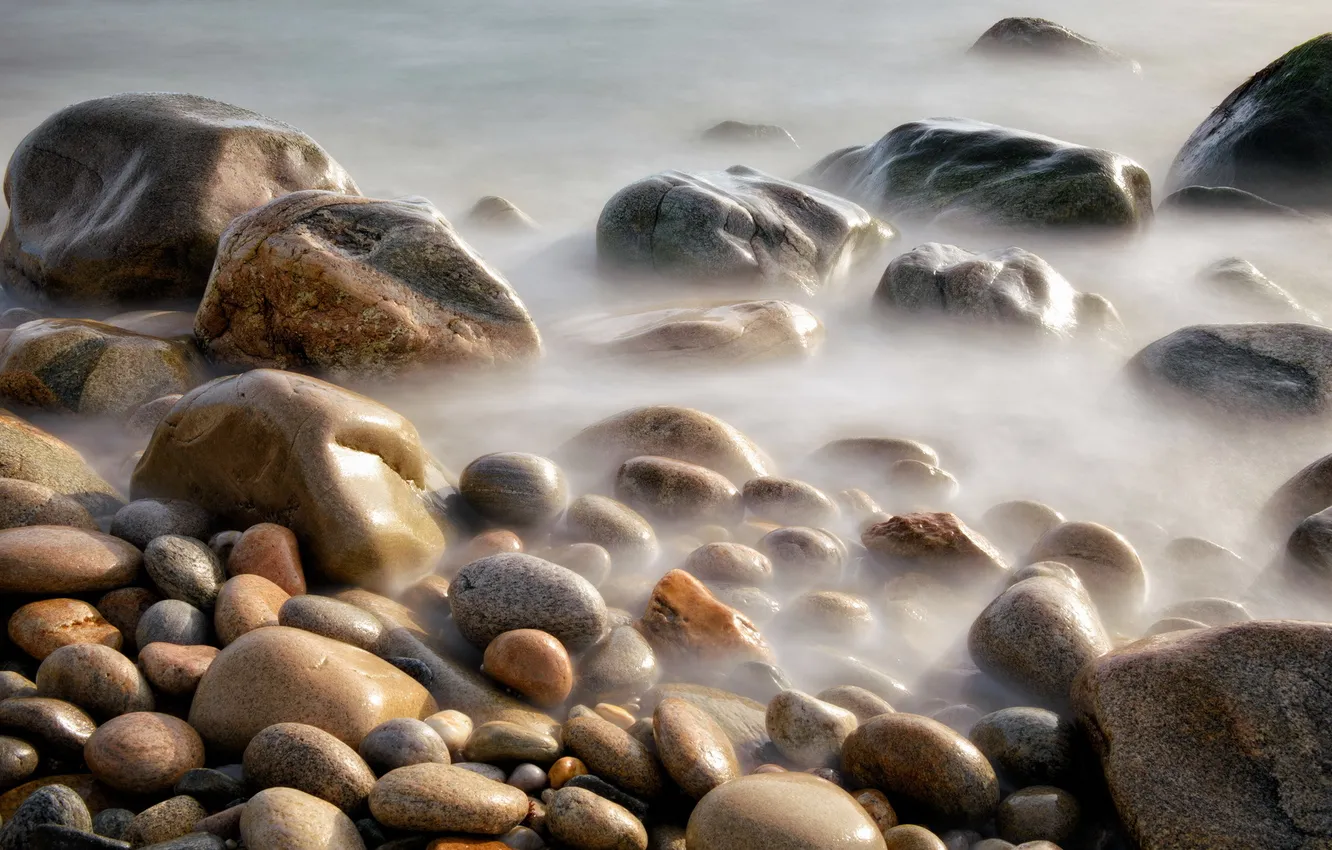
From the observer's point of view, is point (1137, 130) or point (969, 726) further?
point (1137, 130)

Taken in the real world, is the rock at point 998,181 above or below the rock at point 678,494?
above

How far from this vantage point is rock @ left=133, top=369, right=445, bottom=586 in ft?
11.2

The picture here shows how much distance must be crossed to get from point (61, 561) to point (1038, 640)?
293 cm

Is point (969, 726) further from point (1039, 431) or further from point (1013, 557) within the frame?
point (1039, 431)

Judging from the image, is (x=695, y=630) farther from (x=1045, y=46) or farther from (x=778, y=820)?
(x=1045, y=46)

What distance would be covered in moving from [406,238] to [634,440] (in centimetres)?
167

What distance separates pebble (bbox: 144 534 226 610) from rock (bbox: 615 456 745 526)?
166 centimetres

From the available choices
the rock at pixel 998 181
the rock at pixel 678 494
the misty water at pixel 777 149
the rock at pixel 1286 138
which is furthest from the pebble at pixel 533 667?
the rock at pixel 1286 138

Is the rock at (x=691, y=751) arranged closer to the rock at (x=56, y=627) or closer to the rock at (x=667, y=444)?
the rock at (x=56, y=627)

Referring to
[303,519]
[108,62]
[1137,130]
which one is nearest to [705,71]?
[1137,130]

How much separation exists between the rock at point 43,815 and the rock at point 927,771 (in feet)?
6.07

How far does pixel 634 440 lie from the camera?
4609 millimetres

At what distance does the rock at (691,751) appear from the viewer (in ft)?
8.28

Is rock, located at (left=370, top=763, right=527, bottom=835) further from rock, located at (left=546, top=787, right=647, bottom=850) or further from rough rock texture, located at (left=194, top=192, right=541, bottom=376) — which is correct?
rough rock texture, located at (left=194, top=192, right=541, bottom=376)
